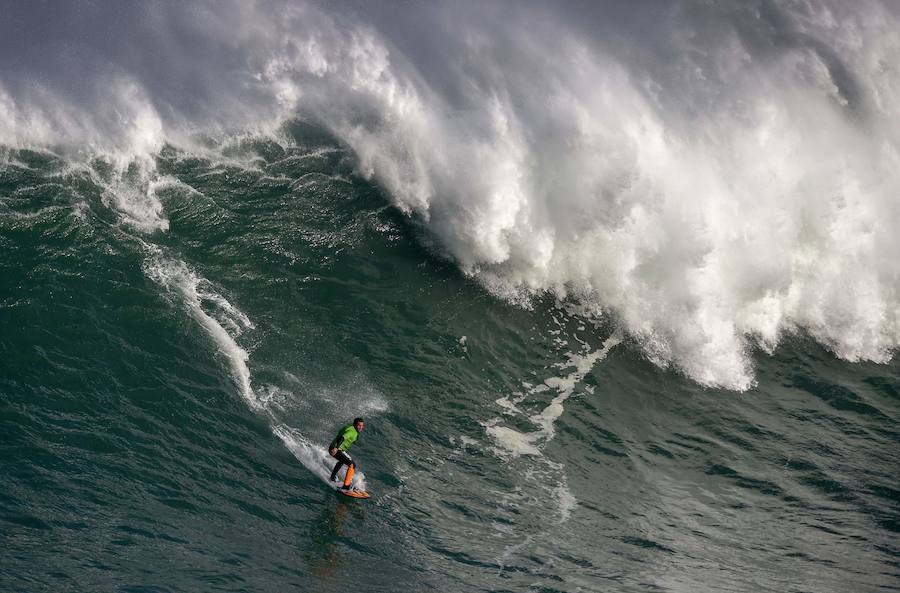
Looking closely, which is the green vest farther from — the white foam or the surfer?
the white foam

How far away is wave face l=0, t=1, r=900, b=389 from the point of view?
18812mm

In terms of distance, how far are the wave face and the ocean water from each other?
72 mm

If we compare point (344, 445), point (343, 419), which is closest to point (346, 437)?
point (344, 445)

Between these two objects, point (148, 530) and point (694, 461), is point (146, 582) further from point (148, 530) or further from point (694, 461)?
point (694, 461)

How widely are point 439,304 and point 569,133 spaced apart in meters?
4.85

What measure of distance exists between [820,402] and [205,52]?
15310 millimetres

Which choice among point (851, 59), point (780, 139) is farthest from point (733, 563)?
point (851, 59)

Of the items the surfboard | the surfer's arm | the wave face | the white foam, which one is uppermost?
the wave face

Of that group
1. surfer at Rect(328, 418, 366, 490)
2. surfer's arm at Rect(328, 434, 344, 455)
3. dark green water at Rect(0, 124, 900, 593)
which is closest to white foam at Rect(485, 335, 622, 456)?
dark green water at Rect(0, 124, 900, 593)

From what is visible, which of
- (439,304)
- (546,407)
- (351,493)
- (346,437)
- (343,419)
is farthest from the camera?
(439,304)

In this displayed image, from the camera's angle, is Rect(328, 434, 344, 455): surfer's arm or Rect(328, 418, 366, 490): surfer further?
Rect(328, 434, 344, 455): surfer's arm

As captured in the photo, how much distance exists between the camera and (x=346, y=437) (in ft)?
45.4

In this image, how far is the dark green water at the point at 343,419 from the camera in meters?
12.4

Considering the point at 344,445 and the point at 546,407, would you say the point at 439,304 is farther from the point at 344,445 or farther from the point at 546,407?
the point at 344,445
